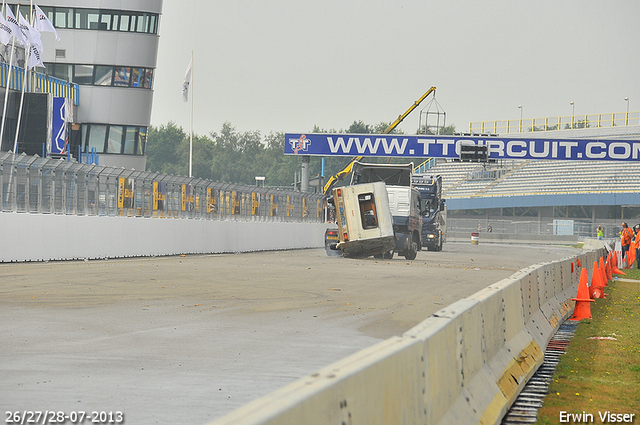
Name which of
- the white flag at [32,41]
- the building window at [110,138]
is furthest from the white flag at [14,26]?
the building window at [110,138]

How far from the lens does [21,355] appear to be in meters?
8.59

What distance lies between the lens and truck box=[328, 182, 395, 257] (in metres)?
30.5

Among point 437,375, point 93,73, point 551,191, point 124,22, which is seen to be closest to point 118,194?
point 437,375

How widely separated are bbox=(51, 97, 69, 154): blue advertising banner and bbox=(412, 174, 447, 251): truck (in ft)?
69.1

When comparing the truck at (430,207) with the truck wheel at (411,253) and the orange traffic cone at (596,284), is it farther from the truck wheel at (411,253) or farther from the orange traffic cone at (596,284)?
the orange traffic cone at (596,284)

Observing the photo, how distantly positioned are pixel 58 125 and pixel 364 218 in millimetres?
26808

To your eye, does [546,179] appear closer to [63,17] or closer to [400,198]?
[63,17]

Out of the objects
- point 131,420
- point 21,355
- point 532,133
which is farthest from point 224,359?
point 532,133

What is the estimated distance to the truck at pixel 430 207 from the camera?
151 ft

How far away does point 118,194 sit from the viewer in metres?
26.7

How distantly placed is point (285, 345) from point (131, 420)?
3982 millimetres

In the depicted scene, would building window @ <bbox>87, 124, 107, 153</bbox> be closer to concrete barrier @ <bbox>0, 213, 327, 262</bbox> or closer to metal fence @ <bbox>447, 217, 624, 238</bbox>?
concrete barrier @ <bbox>0, 213, 327, 262</bbox>

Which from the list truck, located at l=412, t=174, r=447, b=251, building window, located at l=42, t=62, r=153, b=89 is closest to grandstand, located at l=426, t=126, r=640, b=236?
truck, located at l=412, t=174, r=447, b=251

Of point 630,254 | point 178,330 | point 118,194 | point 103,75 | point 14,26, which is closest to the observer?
point 178,330
